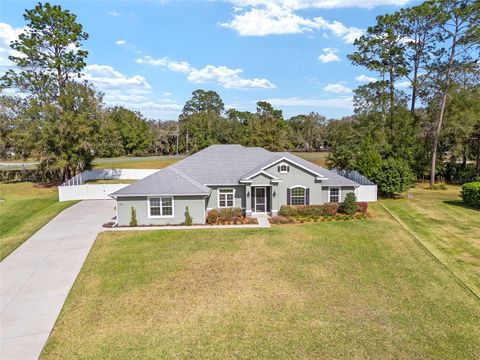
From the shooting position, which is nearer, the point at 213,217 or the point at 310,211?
the point at 213,217

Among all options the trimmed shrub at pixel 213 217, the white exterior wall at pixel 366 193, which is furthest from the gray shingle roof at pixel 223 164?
the white exterior wall at pixel 366 193

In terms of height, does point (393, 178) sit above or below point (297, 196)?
above

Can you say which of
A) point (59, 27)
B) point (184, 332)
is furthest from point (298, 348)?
point (59, 27)

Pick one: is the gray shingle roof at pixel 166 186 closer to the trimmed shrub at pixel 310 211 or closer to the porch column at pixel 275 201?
the porch column at pixel 275 201

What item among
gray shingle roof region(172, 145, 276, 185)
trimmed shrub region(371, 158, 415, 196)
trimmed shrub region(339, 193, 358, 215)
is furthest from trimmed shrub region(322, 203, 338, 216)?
trimmed shrub region(371, 158, 415, 196)

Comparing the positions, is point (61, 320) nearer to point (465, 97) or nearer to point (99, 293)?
point (99, 293)

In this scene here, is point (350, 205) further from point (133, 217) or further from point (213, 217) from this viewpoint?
point (133, 217)

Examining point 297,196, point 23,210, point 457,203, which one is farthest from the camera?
point 457,203

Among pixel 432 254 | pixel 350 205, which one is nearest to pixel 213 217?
pixel 350 205
